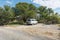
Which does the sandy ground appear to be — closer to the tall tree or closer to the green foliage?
the green foliage

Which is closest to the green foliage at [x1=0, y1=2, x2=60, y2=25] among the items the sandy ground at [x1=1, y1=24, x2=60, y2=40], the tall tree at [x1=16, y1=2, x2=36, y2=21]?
the tall tree at [x1=16, y1=2, x2=36, y2=21]

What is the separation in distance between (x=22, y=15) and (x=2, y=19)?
7.64 meters

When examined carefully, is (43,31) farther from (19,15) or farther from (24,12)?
(19,15)

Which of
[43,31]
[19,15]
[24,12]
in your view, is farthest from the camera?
[19,15]

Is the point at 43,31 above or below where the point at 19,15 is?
below

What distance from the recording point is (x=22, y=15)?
46.8 meters

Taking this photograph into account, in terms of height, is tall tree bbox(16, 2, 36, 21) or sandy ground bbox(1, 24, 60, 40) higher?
tall tree bbox(16, 2, 36, 21)

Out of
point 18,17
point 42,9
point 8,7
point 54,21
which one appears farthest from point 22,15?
point 42,9

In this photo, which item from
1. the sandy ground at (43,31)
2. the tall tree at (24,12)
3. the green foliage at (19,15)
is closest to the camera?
the sandy ground at (43,31)

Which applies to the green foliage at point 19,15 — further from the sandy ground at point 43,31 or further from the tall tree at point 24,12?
the sandy ground at point 43,31

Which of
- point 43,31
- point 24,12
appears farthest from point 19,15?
point 43,31

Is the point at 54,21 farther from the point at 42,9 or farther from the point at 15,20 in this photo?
the point at 42,9

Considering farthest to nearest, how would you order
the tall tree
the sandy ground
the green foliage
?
1. the tall tree
2. the green foliage
3. the sandy ground

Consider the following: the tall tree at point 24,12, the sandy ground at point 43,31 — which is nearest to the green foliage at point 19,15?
the tall tree at point 24,12
